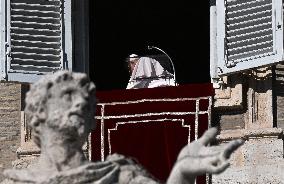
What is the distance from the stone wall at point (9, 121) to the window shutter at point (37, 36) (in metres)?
0.40

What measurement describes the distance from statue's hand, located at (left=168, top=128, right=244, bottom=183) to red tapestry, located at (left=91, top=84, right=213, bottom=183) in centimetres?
853

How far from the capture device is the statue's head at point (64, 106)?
9789 millimetres

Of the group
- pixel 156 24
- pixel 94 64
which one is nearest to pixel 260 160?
pixel 94 64

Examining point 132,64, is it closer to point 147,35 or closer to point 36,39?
point 36,39

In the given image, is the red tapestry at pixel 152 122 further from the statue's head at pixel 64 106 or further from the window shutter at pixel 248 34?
the statue's head at pixel 64 106

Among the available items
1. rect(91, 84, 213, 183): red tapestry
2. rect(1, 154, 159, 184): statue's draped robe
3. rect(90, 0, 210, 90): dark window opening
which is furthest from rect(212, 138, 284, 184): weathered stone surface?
rect(1, 154, 159, 184): statue's draped robe

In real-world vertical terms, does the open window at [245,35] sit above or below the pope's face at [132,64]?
above

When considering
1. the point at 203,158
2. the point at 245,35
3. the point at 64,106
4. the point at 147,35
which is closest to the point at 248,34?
the point at 245,35

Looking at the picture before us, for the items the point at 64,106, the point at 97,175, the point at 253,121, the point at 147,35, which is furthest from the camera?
the point at 147,35

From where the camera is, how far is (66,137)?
32.2 feet

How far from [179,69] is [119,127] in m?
4.59

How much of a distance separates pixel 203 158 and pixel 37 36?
372 inches

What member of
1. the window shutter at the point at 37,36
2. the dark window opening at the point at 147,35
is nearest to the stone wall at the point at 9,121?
the window shutter at the point at 37,36

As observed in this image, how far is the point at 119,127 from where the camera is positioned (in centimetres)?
1880
